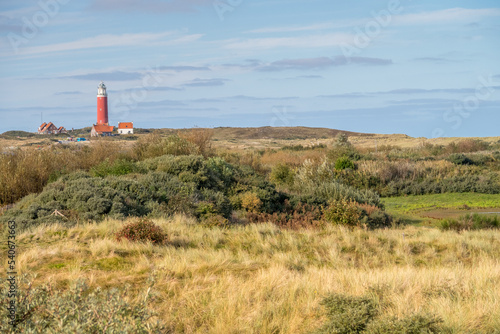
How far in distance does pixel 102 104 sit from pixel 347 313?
95.5m

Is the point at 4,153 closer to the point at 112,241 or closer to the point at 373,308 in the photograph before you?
the point at 112,241

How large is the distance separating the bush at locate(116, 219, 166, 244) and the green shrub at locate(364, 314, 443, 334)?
5.67 m

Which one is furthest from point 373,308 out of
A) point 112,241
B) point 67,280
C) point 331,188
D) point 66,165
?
point 66,165

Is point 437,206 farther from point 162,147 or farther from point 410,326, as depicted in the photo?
point 410,326

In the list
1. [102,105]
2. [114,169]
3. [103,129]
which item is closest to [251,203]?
[114,169]

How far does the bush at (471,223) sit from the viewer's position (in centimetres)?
1555

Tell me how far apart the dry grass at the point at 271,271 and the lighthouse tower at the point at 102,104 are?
87.7 meters

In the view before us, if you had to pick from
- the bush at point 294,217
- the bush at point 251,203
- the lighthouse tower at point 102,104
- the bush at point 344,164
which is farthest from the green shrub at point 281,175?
the lighthouse tower at point 102,104

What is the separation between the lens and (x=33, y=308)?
15.0 ft

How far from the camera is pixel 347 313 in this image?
223 inches

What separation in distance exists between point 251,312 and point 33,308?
8.49 feet

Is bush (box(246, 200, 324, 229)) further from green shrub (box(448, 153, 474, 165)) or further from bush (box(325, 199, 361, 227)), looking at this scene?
green shrub (box(448, 153, 474, 165))

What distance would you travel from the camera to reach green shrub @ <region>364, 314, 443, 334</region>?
17.2 feet

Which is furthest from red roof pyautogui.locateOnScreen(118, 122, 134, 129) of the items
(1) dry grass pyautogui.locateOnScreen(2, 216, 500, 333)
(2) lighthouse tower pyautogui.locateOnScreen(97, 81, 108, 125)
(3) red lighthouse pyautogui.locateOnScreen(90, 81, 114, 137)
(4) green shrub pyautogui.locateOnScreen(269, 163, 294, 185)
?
(1) dry grass pyautogui.locateOnScreen(2, 216, 500, 333)
